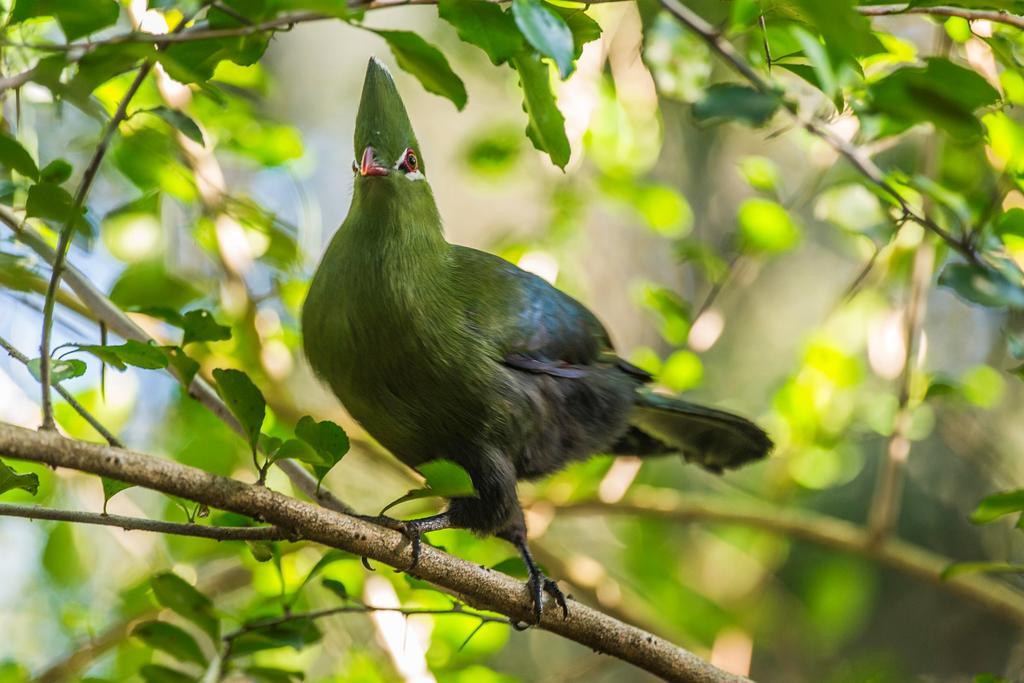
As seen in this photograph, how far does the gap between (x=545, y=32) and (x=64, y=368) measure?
0.73 m

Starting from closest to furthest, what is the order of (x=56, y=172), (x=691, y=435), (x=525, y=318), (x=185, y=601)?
1. (x=56, y=172)
2. (x=185, y=601)
3. (x=525, y=318)
4. (x=691, y=435)

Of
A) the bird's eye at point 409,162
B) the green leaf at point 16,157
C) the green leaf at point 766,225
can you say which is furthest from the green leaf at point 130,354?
the green leaf at point 766,225

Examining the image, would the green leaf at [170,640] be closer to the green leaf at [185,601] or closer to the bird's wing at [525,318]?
the green leaf at [185,601]

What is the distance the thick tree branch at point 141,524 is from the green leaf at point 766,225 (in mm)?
1621

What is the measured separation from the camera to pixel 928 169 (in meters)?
2.40

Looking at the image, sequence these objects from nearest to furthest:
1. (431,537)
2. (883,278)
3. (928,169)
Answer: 1. (431,537)
2. (928,169)
3. (883,278)

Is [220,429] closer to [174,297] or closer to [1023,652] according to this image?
[174,297]

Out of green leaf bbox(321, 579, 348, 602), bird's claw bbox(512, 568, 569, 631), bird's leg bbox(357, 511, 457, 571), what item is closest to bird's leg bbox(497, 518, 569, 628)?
bird's claw bbox(512, 568, 569, 631)

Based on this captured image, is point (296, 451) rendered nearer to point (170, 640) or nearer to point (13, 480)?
point (13, 480)

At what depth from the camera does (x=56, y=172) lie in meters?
1.29

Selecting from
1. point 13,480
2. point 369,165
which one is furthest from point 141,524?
point 369,165

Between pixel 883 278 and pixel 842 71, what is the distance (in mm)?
2114

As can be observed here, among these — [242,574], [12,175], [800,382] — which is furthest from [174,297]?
[800,382]

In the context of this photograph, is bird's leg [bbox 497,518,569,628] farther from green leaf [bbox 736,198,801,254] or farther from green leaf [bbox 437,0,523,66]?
green leaf [bbox 736,198,801,254]
